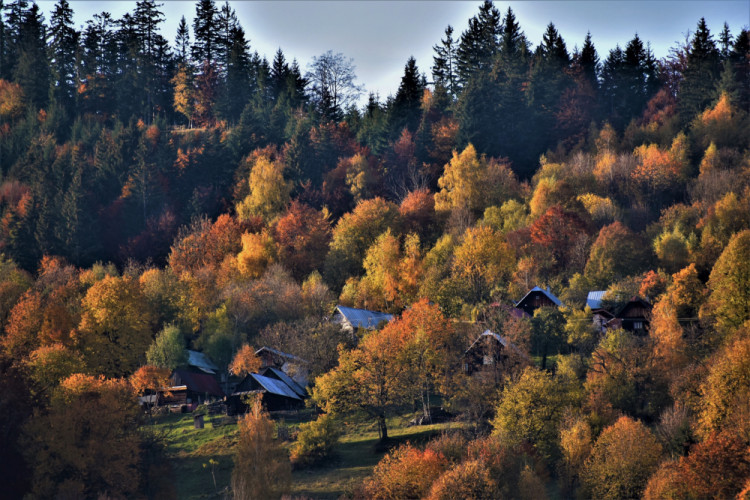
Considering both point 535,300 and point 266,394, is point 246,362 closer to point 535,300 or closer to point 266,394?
point 266,394

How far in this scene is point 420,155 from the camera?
105938mm

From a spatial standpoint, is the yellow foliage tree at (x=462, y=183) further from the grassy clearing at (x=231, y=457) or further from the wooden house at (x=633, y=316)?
the grassy clearing at (x=231, y=457)

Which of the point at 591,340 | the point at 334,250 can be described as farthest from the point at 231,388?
the point at 591,340

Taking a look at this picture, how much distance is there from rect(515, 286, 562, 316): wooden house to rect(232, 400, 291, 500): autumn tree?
26082 millimetres

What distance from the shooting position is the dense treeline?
1978 inches

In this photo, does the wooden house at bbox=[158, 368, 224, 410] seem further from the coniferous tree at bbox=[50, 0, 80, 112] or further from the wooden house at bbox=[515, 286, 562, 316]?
the coniferous tree at bbox=[50, 0, 80, 112]

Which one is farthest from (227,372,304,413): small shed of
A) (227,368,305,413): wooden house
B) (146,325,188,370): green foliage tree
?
(146,325,188,370): green foliage tree

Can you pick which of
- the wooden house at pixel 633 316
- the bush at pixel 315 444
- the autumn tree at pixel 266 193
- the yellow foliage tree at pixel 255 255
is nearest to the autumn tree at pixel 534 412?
the bush at pixel 315 444

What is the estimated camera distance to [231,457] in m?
53.3

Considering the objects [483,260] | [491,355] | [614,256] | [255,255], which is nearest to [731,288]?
[614,256]

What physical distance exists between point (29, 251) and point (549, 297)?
6200 centimetres

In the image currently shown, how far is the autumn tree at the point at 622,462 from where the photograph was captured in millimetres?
44844

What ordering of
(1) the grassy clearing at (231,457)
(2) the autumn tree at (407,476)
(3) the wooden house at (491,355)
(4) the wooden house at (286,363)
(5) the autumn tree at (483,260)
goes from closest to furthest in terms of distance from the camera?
(2) the autumn tree at (407,476) → (1) the grassy clearing at (231,457) → (3) the wooden house at (491,355) → (4) the wooden house at (286,363) → (5) the autumn tree at (483,260)

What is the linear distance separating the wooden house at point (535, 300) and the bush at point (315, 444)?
22.2 metres
